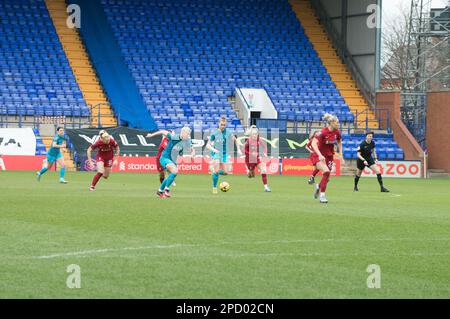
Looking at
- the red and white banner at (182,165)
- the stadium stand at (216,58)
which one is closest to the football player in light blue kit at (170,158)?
the red and white banner at (182,165)

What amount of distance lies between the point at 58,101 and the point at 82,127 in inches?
77.7

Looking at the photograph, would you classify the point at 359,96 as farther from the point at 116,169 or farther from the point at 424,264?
the point at 424,264

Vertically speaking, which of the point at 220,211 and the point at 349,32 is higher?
the point at 349,32

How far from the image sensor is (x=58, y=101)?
47.2m

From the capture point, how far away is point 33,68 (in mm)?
49562

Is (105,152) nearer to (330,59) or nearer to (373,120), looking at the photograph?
(373,120)

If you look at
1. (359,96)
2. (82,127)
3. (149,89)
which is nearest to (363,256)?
(82,127)
